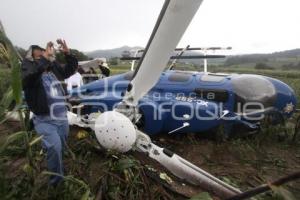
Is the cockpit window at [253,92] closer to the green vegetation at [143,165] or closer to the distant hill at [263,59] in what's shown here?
the green vegetation at [143,165]

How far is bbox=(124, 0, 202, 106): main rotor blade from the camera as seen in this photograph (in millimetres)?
2766

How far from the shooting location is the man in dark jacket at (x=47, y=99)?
153 inches

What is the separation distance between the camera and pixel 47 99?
416cm

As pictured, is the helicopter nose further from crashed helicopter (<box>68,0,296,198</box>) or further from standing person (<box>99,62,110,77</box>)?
standing person (<box>99,62,110,77</box>)

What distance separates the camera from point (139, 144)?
5062 millimetres

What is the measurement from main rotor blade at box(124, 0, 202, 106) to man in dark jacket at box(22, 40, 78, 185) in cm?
95

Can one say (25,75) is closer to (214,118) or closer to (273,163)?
(214,118)

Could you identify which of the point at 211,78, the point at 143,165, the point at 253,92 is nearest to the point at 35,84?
the point at 143,165

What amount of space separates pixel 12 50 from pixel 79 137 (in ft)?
14.1

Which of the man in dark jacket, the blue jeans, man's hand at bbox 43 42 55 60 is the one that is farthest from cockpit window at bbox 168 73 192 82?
man's hand at bbox 43 42 55 60

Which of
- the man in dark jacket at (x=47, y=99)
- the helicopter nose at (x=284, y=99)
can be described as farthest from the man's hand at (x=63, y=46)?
the helicopter nose at (x=284, y=99)

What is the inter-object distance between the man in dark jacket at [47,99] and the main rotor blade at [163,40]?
0.95 metres

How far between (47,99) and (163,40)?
1.61 metres

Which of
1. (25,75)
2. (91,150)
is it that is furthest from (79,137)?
(25,75)
